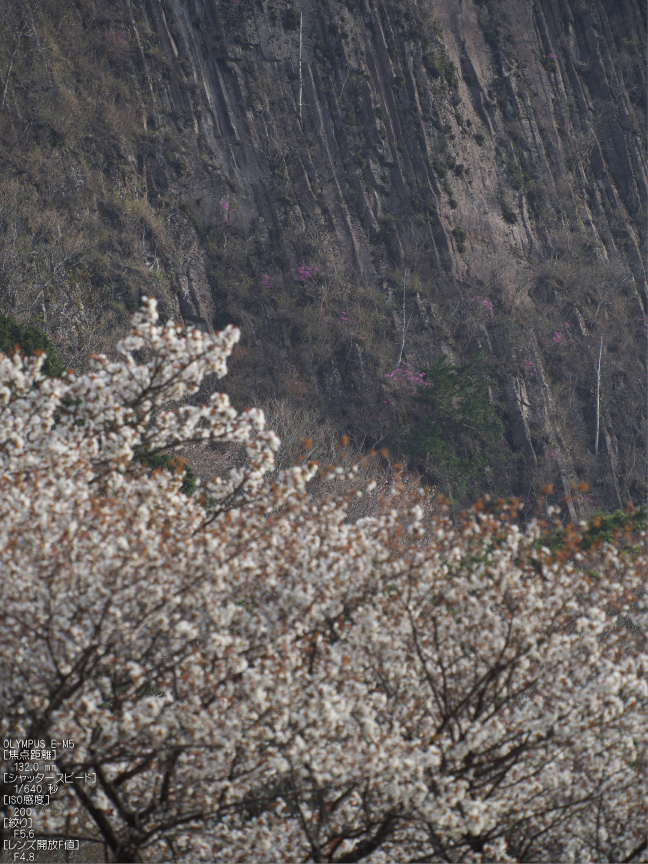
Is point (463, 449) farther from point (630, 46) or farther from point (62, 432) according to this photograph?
point (630, 46)

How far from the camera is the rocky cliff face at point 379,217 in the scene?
3519 cm

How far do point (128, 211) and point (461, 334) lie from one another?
1750 centimetres

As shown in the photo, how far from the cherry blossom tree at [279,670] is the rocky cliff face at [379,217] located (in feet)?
83.9

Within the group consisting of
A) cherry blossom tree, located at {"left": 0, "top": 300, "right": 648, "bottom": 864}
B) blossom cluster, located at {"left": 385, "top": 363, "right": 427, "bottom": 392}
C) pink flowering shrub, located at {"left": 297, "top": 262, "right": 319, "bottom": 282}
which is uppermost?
pink flowering shrub, located at {"left": 297, "top": 262, "right": 319, "bottom": 282}

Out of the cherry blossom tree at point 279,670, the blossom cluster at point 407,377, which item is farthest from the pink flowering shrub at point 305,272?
the cherry blossom tree at point 279,670

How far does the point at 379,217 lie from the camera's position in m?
40.0

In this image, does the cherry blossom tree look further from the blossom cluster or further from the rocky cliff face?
the blossom cluster

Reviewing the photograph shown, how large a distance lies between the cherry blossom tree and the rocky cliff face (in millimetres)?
25558

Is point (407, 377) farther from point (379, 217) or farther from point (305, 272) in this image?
point (379, 217)

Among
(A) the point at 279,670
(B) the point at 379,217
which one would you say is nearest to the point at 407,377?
(B) the point at 379,217

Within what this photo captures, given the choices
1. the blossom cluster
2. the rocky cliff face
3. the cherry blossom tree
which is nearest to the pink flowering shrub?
the rocky cliff face

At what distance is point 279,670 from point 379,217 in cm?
3686

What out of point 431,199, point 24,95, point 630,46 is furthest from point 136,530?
point 630,46

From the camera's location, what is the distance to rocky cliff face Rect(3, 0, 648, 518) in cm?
3519
